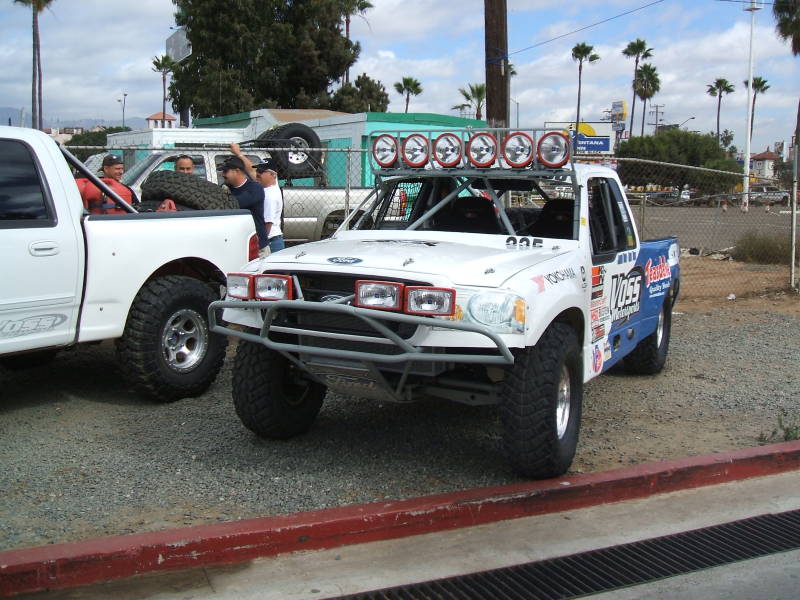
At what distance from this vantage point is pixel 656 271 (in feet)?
23.8

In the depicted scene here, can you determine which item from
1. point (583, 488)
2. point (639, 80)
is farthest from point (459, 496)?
point (639, 80)

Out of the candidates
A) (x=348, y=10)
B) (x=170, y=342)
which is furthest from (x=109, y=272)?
(x=348, y=10)

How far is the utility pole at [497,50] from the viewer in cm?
1030

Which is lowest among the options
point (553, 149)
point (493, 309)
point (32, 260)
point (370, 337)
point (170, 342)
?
point (170, 342)

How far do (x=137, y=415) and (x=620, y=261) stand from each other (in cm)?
374

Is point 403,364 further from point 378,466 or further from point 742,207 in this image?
point 742,207

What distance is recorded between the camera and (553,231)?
6000 mm

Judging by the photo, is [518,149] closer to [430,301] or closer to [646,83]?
[430,301]

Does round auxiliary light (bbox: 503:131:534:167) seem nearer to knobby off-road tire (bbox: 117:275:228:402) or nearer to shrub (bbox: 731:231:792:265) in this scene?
knobby off-road tire (bbox: 117:275:228:402)

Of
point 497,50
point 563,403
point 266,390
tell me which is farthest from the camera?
point 497,50

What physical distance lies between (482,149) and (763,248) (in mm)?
12070

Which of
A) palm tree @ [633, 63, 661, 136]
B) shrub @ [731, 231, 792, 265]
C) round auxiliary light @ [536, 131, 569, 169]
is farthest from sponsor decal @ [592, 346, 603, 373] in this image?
palm tree @ [633, 63, 661, 136]

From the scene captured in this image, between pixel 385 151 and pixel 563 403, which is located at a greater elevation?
pixel 385 151

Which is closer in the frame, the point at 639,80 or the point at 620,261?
the point at 620,261
